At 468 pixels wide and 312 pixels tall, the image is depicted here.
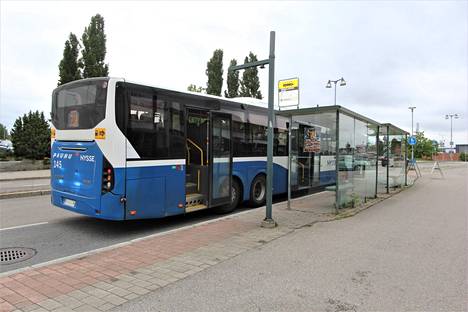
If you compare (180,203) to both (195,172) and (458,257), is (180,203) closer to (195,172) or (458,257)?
(195,172)

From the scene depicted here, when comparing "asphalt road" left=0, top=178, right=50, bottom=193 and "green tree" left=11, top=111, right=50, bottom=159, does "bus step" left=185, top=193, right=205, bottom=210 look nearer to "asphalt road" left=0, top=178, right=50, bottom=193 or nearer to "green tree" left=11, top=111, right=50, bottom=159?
"asphalt road" left=0, top=178, right=50, bottom=193

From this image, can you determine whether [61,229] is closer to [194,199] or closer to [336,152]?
[194,199]

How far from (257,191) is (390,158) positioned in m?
7.21

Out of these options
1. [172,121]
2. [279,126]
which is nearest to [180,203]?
[172,121]

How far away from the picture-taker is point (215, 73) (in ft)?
113

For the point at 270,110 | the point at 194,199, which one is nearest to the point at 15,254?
the point at 194,199

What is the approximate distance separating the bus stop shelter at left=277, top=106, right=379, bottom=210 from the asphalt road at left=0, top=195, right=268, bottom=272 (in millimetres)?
3552

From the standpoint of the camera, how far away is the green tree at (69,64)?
82.5 feet

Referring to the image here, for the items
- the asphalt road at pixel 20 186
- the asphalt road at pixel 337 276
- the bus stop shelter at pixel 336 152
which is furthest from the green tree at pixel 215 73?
the asphalt road at pixel 337 276

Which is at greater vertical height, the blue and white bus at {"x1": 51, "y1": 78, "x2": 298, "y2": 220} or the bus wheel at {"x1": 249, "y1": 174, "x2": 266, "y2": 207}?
the blue and white bus at {"x1": 51, "y1": 78, "x2": 298, "y2": 220}

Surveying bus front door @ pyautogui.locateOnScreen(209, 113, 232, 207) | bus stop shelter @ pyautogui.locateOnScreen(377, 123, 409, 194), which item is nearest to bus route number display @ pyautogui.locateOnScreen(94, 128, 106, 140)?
bus front door @ pyautogui.locateOnScreen(209, 113, 232, 207)

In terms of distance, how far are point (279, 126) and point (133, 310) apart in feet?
27.9

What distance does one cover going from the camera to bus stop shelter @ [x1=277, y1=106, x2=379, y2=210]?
9.36 meters

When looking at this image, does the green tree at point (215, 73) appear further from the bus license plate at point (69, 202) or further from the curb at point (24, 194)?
the bus license plate at point (69, 202)
